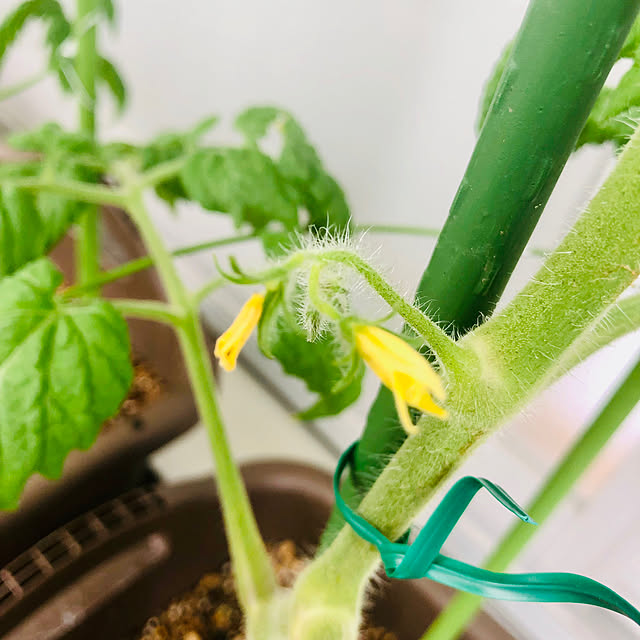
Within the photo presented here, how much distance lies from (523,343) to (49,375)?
0.25m

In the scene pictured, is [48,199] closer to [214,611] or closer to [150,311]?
[150,311]

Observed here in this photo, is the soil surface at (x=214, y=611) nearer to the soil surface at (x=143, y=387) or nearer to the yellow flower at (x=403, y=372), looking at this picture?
the soil surface at (x=143, y=387)

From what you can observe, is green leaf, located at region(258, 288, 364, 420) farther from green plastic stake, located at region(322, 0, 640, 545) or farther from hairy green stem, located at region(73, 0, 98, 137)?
hairy green stem, located at region(73, 0, 98, 137)

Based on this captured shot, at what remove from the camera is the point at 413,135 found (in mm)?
629

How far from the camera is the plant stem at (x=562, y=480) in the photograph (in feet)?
0.86

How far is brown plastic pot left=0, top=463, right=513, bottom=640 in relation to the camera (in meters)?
0.47

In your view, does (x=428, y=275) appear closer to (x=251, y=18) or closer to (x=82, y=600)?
(x=82, y=600)

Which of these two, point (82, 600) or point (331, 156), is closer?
point (82, 600)

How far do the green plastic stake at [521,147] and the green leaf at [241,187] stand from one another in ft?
0.65

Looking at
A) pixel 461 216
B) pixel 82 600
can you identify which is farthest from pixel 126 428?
pixel 461 216

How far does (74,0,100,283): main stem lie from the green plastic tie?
41cm

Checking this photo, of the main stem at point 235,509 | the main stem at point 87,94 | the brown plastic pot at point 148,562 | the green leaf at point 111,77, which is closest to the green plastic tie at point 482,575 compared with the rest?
the main stem at point 235,509

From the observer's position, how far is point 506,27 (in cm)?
50

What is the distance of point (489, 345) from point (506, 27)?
40 cm
